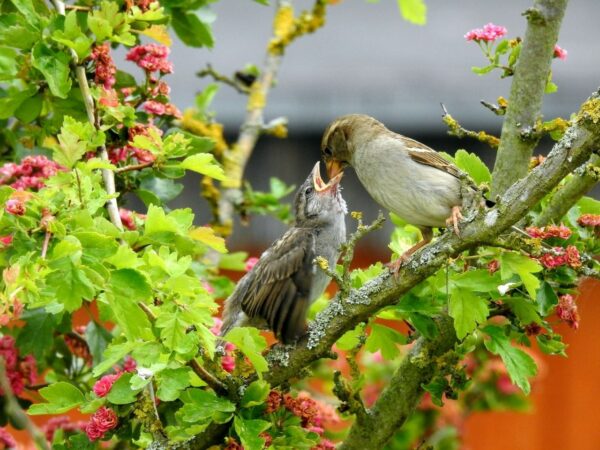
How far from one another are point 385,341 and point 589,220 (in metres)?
0.65

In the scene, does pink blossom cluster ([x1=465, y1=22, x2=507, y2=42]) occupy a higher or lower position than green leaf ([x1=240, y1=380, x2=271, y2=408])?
higher

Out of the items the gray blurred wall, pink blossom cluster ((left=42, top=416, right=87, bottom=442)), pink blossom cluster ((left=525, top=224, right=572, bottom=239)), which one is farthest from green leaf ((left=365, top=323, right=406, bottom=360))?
the gray blurred wall

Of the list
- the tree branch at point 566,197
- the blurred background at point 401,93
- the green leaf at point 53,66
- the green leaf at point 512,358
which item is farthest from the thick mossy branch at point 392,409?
the blurred background at point 401,93

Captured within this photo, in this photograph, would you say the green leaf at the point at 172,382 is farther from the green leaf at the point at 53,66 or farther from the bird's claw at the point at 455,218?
the green leaf at the point at 53,66

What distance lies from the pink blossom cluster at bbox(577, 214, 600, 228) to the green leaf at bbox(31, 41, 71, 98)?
1.43 meters

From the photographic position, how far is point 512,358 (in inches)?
119

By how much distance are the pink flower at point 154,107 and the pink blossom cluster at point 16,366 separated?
80cm

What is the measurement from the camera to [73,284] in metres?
2.35

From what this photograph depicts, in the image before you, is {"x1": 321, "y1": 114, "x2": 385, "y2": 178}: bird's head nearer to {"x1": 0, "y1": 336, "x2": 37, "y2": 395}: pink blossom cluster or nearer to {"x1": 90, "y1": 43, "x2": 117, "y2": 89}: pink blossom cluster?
{"x1": 90, "y1": 43, "x2": 117, "y2": 89}: pink blossom cluster

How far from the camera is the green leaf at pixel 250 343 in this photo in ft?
8.80

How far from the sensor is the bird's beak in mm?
4082

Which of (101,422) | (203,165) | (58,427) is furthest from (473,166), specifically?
(58,427)

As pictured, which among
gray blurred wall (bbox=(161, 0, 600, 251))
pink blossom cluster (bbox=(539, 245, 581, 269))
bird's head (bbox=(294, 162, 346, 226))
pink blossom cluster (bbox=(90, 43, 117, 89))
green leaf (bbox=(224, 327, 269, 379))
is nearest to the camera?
green leaf (bbox=(224, 327, 269, 379))

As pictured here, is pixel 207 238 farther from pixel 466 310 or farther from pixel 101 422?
pixel 466 310
